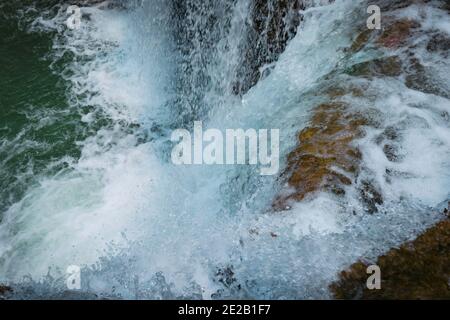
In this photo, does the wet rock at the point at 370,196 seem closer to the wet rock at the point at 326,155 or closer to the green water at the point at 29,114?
the wet rock at the point at 326,155

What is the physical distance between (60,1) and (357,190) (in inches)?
325

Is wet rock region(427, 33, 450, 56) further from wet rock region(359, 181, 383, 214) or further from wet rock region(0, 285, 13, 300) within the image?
wet rock region(0, 285, 13, 300)

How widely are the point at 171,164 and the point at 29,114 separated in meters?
2.69

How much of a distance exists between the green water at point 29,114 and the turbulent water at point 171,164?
25mm

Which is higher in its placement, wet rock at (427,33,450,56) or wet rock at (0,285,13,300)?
wet rock at (427,33,450,56)

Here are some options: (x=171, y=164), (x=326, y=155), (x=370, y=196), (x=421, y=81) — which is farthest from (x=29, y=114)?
(x=421, y=81)

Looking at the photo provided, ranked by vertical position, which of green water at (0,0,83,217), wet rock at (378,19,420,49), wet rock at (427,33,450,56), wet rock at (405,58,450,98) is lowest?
green water at (0,0,83,217)

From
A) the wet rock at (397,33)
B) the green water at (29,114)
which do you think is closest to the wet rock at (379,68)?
the wet rock at (397,33)

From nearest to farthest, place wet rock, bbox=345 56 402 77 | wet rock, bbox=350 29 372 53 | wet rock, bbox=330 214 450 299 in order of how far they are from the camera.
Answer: wet rock, bbox=330 214 450 299
wet rock, bbox=345 56 402 77
wet rock, bbox=350 29 372 53

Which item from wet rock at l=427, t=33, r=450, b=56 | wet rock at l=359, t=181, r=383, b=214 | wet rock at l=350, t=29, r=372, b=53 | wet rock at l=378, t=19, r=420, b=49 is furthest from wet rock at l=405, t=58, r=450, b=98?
wet rock at l=359, t=181, r=383, b=214

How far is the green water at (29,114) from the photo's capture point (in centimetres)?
647

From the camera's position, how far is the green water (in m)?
6.47

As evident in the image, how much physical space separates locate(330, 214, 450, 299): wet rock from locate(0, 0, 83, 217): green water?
4439 millimetres

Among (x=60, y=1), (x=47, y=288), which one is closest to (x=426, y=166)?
(x=47, y=288)
